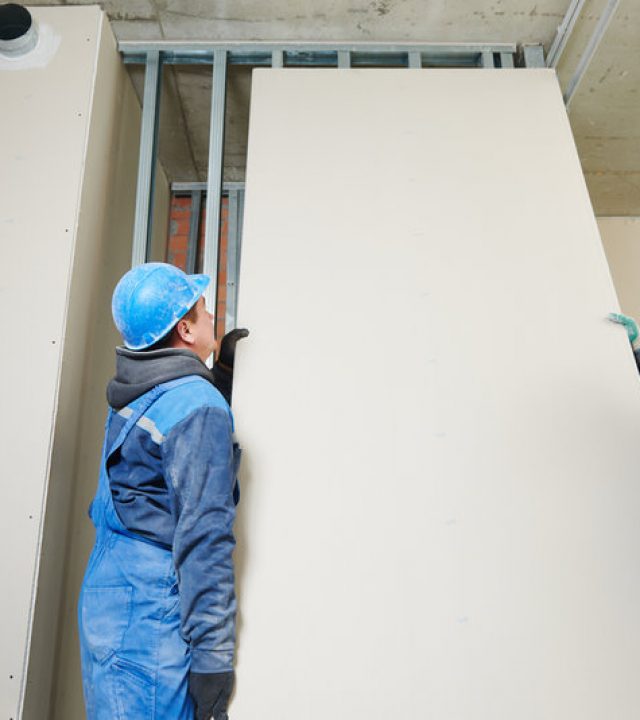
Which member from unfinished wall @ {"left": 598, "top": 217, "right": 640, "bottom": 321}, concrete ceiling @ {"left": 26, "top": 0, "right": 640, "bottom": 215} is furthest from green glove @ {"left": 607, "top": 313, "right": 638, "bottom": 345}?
unfinished wall @ {"left": 598, "top": 217, "right": 640, "bottom": 321}

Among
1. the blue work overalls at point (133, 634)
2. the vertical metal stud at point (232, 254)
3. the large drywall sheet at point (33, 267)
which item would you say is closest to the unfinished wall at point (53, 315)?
the large drywall sheet at point (33, 267)

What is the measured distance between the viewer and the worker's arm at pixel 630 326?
5.56 feet

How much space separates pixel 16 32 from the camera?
1.91m

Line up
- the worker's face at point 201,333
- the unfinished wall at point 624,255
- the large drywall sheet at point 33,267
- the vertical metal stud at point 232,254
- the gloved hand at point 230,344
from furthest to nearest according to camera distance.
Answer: the unfinished wall at point 624,255 → the vertical metal stud at point 232,254 → the gloved hand at point 230,344 → the large drywall sheet at point 33,267 → the worker's face at point 201,333

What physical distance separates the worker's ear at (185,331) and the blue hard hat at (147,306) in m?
0.02

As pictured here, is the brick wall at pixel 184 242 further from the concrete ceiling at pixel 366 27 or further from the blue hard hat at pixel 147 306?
the blue hard hat at pixel 147 306

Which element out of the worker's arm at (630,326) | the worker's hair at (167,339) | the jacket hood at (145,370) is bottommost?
the jacket hood at (145,370)

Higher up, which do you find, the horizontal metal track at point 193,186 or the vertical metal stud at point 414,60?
the horizontal metal track at point 193,186

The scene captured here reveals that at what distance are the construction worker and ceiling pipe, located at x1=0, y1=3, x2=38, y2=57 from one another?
109 centimetres

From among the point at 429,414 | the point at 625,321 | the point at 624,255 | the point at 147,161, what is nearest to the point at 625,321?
the point at 625,321

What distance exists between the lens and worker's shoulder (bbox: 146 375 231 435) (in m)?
1.25

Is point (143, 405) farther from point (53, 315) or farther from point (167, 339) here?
point (53, 315)

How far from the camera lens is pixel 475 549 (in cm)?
149

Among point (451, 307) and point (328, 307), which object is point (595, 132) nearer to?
point (451, 307)
